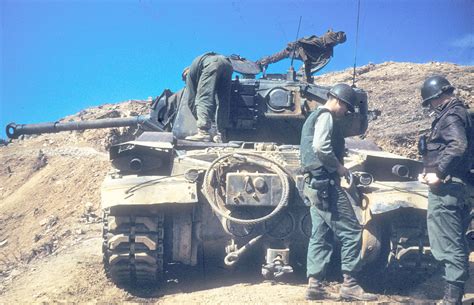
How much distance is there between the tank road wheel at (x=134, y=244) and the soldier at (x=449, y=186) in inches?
105

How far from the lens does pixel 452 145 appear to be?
15.8 feet

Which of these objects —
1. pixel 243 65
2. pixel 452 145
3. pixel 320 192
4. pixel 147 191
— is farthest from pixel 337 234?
pixel 243 65

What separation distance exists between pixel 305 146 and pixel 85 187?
9582mm

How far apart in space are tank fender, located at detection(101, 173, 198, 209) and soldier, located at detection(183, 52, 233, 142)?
4.13 feet

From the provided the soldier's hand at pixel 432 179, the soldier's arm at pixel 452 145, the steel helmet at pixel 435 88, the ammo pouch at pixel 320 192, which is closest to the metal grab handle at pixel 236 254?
the ammo pouch at pixel 320 192

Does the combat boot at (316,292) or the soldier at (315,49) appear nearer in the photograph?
the combat boot at (316,292)

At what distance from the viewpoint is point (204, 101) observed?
6871 mm

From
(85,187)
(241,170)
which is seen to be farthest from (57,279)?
(85,187)

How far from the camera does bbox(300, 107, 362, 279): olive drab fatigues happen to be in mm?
5125

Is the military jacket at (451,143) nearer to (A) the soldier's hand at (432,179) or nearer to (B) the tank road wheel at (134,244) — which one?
(A) the soldier's hand at (432,179)

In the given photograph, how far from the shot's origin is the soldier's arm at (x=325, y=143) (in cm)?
505

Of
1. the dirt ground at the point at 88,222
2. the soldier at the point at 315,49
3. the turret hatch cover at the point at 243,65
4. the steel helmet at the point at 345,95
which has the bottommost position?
the dirt ground at the point at 88,222

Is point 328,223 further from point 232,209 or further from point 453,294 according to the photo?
point 453,294

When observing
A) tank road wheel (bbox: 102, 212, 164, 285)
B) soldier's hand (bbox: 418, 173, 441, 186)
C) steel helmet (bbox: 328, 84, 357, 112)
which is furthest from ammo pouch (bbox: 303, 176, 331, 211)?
tank road wheel (bbox: 102, 212, 164, 285)
